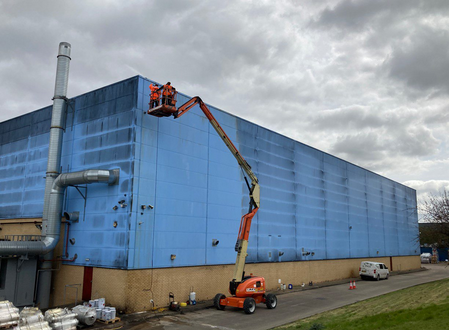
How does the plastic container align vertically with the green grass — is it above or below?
below

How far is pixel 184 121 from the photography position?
2531 centimetres

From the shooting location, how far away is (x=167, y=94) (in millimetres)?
21094

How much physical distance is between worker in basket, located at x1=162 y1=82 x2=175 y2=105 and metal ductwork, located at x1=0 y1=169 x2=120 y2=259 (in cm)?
512

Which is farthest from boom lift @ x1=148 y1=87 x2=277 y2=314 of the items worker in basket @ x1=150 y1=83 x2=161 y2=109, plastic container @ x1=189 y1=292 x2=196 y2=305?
plastic container @ x1=189 y1=292 x2=196 y2=305

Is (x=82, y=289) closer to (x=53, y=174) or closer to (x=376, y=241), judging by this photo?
(x=53, y=174)

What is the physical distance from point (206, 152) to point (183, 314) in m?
10.8

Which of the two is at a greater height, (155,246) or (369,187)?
(369,187)

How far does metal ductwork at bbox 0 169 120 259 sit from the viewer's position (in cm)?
2150

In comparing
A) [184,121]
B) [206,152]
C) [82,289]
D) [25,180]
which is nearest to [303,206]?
[206,152]

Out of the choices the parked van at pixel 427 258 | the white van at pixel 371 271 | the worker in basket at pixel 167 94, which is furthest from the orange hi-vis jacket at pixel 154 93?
the parked van at pixel 427 258

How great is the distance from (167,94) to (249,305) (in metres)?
12.5

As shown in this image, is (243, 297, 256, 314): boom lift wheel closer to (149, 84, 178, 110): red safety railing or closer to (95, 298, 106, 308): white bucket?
(95, 298, 106, 308): white bucket

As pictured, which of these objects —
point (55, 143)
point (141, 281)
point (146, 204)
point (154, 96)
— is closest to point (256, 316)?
point (141, 281)

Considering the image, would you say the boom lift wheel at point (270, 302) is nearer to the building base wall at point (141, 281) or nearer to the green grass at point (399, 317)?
the green grass at point (399, 317)
